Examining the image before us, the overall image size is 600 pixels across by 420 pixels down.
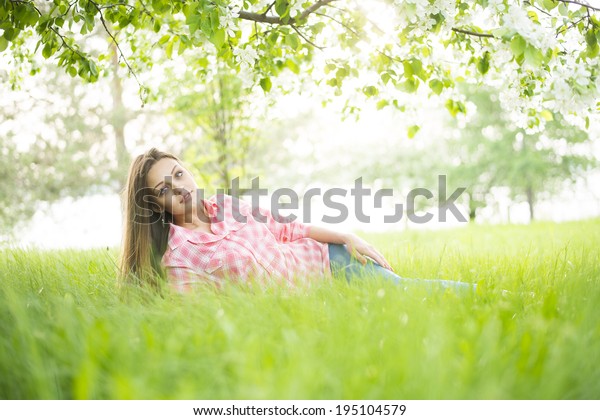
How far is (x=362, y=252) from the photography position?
3.17 metres

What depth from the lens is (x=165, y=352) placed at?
1.63 meters

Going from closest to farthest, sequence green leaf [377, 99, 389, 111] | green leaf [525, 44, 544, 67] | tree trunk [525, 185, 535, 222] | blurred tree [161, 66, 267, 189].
Result: green leaf [525, 44, 544, 67] → green leaf [377, 99, 389, 111] → blurred tree [161, 66, 267, 189] → tree trunk [525, 185, 535, 222]

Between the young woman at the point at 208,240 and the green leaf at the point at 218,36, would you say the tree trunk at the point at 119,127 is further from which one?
the green leaf at the point at 218,36

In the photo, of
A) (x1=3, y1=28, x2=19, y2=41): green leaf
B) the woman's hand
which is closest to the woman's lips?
the woman's hand

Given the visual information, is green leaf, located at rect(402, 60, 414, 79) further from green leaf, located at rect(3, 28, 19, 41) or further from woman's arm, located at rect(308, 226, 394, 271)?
green leaf, located at rect(3, 28, 19, 41)

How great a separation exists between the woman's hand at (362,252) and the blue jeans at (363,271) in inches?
1.3

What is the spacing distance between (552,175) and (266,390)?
719 inches

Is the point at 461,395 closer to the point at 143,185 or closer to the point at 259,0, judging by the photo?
the point at 143,185

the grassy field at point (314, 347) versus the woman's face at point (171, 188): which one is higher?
the woman's face at point (171, 188)

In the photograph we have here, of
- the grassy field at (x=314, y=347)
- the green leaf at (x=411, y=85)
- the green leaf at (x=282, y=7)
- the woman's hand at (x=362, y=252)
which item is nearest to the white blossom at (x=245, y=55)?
the green leaf at (x=282, y=7)

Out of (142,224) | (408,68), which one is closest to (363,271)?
(408,68)

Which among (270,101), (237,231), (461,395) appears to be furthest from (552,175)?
(461,395)

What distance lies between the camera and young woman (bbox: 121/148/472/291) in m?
2.95

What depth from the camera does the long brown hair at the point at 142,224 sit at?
10.2 ft
